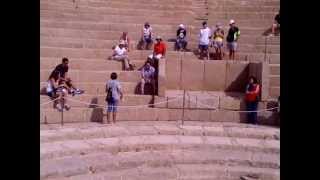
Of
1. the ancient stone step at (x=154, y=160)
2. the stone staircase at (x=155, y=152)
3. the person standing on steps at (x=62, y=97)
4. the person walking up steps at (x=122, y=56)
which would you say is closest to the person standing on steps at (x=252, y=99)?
the stone staircase at (x=155, y=152)

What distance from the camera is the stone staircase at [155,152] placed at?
8.82 m

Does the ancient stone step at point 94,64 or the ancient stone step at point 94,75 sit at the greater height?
the ancient stone step at point 94,64

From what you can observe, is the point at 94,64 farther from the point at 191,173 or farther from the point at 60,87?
the point at 191,173

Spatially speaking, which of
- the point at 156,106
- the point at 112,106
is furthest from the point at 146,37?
the point at 112,106

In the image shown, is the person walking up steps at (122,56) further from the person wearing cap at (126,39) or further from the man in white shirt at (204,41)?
the man in white shirt at (204,41)

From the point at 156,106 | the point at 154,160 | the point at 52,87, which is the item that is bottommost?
the point at 154,160

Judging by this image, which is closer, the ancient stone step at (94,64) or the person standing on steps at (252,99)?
the person standing on steps at (252,99)

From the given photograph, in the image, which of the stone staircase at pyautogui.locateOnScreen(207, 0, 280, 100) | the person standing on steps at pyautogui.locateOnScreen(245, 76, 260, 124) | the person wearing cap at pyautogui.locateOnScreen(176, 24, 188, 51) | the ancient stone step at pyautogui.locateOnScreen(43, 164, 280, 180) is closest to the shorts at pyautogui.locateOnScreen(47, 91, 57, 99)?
the ancient stone step at pyautogui.locateOnScreen(43, 164, 280, 180)

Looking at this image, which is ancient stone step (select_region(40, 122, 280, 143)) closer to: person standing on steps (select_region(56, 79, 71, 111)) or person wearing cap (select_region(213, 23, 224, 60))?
person standing on steps (select_region(56, 79, 71, 111))

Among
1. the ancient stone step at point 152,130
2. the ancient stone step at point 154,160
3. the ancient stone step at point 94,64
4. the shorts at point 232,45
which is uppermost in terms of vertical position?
the shorts at point 232,45

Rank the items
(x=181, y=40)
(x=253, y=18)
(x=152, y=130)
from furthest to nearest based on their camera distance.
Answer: (x=253, y=18), (x=181, y=40), (x=152, y=130)

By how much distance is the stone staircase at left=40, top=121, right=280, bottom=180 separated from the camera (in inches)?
347

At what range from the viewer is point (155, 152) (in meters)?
9.84
